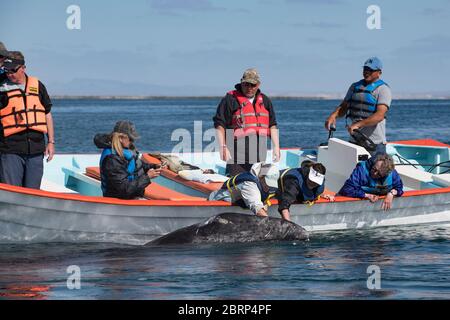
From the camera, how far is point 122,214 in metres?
11.3

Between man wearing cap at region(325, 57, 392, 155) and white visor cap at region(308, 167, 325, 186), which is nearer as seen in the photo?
white visor cap at region(308, 167, 325, 186)

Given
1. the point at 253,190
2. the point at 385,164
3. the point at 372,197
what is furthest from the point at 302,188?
the point at 372,197

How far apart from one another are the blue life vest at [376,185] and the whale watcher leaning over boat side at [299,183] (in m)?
0.94

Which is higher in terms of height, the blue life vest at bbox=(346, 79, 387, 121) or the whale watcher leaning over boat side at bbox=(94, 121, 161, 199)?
the blue life vest at bbox=(346, 79, 387, 121)

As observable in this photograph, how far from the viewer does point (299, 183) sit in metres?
11.5

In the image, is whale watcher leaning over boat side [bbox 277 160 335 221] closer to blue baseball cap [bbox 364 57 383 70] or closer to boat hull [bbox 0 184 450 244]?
boat hull [bbox 0 184 450 244]

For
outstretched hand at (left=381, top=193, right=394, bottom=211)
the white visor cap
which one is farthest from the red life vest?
outstretched hand at (left=381, top=193, right=394, bottom=211)

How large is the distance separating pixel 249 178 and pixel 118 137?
1741 mm

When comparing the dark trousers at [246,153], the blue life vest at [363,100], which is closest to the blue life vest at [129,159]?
the dark trousers at [246,153]

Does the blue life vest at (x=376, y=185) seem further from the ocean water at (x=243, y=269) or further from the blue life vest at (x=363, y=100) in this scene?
the blue life vest at (x=363, y=100)

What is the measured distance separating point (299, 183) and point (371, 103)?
238 centimetres

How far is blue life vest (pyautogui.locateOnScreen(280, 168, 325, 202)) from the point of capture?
37.3 ft

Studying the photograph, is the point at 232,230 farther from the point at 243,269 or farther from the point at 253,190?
the point at 243,269
